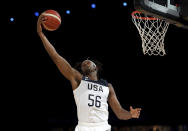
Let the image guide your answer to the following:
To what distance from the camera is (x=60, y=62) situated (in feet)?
11.9

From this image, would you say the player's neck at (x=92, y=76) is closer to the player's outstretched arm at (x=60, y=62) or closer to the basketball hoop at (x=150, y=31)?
the player's outstretched arm at (x=60, y=62)

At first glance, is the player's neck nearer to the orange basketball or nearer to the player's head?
the player's head

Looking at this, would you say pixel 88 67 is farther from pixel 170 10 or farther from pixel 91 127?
pixel 170 10

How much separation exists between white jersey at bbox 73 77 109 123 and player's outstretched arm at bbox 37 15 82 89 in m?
0.08

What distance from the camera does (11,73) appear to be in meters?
8.98

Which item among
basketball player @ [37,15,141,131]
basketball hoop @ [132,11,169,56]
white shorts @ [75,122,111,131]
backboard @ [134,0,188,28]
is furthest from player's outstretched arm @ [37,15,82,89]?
basketball hoop @ [132,11,169,56]

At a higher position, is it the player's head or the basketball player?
the player's head

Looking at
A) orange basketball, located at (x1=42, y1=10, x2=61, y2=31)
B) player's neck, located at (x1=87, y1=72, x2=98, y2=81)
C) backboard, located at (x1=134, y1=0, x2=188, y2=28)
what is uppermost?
backboard, located at (x1=134, y1=0, x2=188, y2=28)

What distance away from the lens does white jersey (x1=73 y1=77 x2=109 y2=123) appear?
3617mm

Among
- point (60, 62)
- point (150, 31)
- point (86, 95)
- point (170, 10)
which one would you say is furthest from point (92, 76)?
point (150, 31)

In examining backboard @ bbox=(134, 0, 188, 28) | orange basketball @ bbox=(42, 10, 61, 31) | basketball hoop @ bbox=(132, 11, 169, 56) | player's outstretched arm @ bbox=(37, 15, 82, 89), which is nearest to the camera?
player's outstretched arm @ bbox=(37, 15, 82, 89)

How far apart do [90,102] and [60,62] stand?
49 centimetres

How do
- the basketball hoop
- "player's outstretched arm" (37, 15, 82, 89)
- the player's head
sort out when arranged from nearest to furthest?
1. "player's outstretched arm" (37, 15, 82, 89)
2. the player's head
3. the basketball hoop

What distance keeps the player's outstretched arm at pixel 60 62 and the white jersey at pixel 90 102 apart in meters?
0.08
